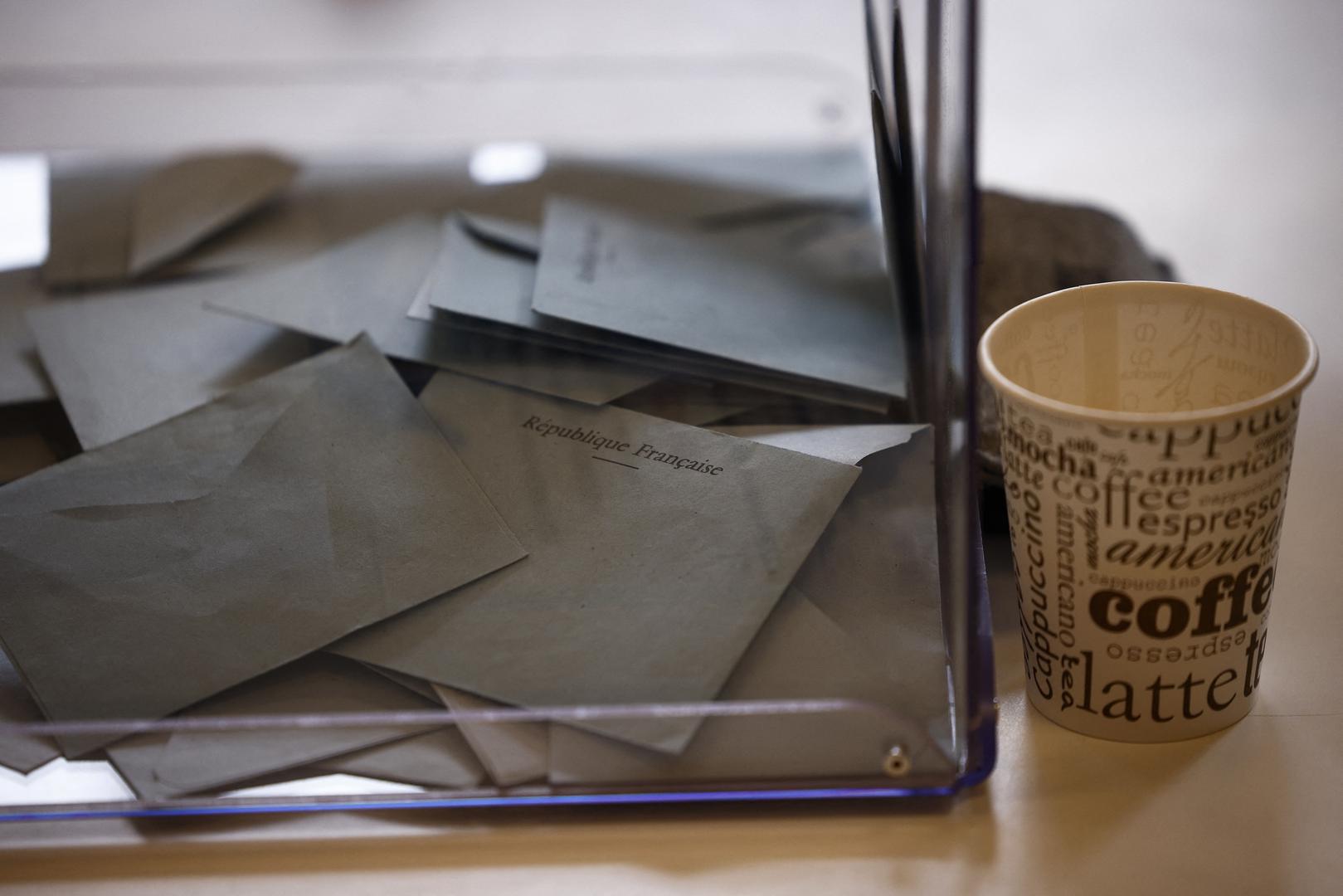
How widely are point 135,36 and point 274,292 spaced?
45 centimetres

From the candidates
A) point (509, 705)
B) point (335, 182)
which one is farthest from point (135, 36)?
point (509, 705)

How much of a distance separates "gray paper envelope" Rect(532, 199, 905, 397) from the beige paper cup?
11 centimetres

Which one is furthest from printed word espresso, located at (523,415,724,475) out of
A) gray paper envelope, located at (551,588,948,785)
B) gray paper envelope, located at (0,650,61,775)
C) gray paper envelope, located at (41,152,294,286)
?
gray paper envelope, located at (41,152,294,286)

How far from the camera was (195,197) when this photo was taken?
30.3 inches

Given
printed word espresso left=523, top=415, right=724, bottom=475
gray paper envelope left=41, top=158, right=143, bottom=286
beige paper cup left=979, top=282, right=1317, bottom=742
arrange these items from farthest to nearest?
gray paper envelope left=41, top=158, right=143, bottom=286 < printed word espresso left=523, top=415, right=724, bottom=475 < beige paper cup left=979, top=282, right=1317, bottom=742

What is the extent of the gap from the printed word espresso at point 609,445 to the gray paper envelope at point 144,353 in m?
0.15

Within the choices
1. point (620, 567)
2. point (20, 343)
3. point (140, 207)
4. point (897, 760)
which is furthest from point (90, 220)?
point (897, 760)

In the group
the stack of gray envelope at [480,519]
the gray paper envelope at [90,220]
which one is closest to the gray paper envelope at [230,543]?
the stack of gray envelope at [480,519]

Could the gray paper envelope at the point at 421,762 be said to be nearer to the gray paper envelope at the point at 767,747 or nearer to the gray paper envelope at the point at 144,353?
the gray paper envelope at the point at 767,747

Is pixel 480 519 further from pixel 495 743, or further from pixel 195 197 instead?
pixel 195 197

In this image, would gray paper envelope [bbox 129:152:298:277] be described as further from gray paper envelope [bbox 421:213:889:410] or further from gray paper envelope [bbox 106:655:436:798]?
gray paper envelope [bbox 106:655:436:798]

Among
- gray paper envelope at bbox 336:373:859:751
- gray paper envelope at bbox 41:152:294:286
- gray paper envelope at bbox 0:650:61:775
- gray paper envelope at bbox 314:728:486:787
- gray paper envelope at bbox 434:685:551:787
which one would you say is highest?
gray paper envelope at bbox 41:152:294:286

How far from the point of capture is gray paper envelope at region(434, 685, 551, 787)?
1.34 ft

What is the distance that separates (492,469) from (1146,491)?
246 mm
